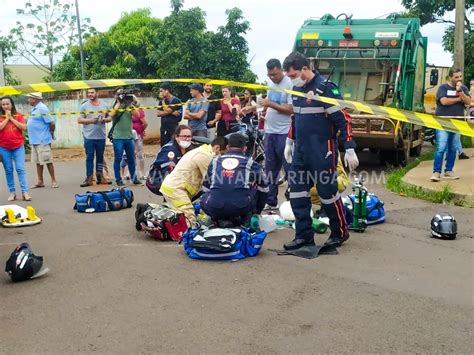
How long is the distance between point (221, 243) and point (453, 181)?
531 centimetres

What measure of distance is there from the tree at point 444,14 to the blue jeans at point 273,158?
47.2 ft

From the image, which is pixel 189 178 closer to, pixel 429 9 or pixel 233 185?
pixel 233 185

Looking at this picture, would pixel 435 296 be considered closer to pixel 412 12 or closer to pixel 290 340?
pixel 290 340

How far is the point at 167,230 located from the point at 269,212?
5.86 ft

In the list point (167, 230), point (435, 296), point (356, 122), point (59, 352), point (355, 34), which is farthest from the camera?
point (355, 34)

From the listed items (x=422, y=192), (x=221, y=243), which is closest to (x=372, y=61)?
(x=422, y=192)

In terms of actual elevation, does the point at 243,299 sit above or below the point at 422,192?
above

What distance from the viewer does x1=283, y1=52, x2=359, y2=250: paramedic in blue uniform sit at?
226 inches

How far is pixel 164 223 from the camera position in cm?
631

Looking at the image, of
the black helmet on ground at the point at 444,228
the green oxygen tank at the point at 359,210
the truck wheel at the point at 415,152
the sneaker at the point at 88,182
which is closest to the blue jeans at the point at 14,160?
the sneaker at the point at 88,182

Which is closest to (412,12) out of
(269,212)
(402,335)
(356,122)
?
(356,122)

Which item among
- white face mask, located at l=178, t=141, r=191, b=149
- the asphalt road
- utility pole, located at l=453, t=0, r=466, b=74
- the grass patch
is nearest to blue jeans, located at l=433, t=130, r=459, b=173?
the grass patch

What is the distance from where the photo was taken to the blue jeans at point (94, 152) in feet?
33.5

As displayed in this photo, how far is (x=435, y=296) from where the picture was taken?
4.55m
